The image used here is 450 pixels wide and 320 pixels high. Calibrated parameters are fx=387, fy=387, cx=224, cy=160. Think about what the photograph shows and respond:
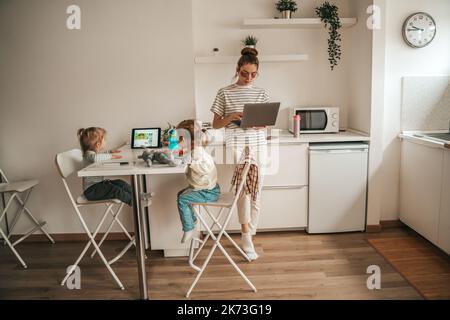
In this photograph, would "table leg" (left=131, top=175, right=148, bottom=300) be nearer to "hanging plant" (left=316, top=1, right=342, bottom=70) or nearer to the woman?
the woman

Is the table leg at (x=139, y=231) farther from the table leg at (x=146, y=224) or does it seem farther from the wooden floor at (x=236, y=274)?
the table leg at (x=146, y=224)

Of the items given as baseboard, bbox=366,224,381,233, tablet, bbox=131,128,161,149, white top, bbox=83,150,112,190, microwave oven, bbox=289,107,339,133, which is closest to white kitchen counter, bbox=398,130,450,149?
microwave oven, bbox=289,107,339,133

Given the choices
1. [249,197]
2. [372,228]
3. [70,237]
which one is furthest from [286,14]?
[70,237]

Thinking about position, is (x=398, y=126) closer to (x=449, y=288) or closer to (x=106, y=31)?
(x=449, y=288)

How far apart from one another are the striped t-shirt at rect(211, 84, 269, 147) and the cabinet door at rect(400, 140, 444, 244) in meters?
1.38

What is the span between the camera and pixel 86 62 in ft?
10.9

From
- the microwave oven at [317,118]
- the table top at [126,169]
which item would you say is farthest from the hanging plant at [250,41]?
the table top at [126,169]

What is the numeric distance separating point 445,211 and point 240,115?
171 cm

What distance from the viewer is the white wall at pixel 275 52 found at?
12.0 feet

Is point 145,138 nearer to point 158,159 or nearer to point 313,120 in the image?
point 158,159

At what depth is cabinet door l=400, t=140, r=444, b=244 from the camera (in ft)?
9.98

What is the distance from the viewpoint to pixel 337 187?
341 centimetres

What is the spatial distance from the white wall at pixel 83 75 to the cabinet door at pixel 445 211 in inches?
81.6
